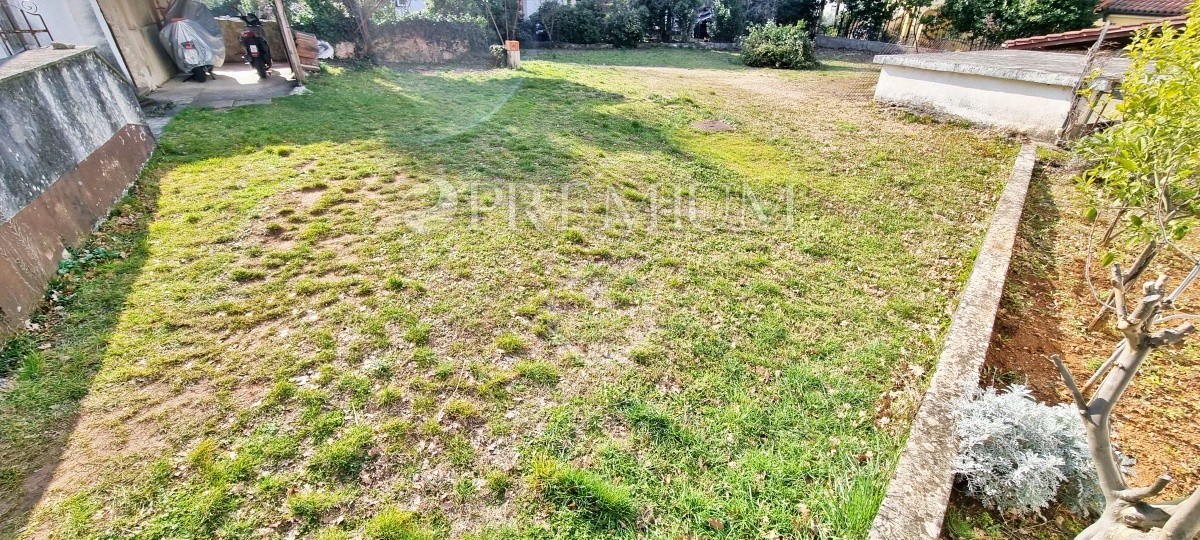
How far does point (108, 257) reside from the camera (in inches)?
150

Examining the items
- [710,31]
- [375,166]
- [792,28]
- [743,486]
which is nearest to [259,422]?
[743,486]

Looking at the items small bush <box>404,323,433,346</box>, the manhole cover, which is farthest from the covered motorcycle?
small bush <box>404,323,433,346</box>

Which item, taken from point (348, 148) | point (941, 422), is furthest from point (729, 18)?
point (941, 422)

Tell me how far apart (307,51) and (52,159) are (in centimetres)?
869

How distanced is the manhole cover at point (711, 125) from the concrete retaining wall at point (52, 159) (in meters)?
7.46

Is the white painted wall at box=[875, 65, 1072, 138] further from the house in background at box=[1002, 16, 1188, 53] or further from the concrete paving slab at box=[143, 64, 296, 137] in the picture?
the concrete paving slab at box=[143, 64, 296, 137]

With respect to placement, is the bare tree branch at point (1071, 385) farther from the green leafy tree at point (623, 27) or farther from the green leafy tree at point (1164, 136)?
the green leafy tree at point (623, 27)

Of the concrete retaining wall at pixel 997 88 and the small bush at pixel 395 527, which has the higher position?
the concrete retaining wall at pixel 997 88

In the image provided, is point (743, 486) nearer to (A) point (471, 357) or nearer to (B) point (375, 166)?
(A) point (471, 357)

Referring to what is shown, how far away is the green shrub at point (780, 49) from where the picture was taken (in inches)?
631

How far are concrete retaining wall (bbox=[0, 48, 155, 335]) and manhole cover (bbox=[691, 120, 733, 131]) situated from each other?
7457mm

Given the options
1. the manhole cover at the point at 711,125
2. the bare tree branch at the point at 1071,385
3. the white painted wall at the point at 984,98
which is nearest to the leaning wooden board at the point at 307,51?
the manhole cover at the point at 711,125

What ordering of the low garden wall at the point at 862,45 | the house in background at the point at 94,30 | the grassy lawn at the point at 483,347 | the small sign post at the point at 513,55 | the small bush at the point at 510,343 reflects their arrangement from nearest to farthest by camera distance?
the grassy lawn at the point at 483,347 → the small bush at the point at 510,343 → the house in background at the point at 94,30 → the small sign post at the point at 513,55 → the low garden wall at the point at 862,45

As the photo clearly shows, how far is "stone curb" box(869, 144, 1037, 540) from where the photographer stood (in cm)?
195
